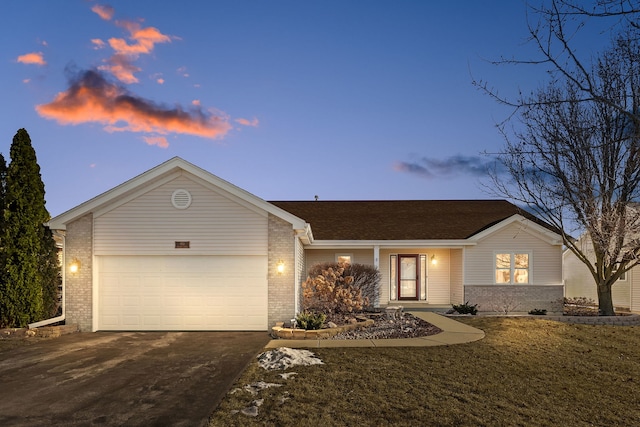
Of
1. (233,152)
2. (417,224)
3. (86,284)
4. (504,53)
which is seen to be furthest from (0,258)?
(417,224)

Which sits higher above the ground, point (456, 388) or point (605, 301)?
point (456, 388)

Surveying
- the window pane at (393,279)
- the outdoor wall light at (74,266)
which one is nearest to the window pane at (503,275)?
the window pane at (393,279)

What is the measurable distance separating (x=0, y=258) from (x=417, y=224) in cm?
1570

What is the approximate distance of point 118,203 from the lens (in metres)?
13.2

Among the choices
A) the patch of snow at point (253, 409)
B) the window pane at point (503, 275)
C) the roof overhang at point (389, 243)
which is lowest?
the patch of snow at point (253, 409)

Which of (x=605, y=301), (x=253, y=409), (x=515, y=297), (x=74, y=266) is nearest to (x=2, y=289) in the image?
(x=74, y=266)

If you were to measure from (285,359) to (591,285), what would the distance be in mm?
19976

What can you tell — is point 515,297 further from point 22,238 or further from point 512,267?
point 22,238

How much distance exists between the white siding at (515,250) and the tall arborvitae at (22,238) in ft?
50.6

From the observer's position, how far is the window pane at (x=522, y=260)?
60.2 feet

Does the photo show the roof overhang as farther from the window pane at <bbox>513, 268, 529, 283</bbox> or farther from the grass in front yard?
the grass in front yard

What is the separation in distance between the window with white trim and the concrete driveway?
1104 cm

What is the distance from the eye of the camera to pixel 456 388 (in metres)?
6.91

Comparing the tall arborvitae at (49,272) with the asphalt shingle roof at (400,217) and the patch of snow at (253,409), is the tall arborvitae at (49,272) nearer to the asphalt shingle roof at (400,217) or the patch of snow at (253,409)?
the asphalt shingle roof at (400,217)
